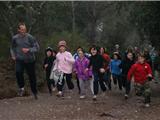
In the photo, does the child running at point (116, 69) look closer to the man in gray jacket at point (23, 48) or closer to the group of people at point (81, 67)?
the group of people at point (81, 67)

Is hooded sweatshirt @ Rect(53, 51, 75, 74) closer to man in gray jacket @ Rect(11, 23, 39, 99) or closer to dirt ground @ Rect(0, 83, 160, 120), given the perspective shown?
dirt ground @ Rect(0, 83, 160, 120)

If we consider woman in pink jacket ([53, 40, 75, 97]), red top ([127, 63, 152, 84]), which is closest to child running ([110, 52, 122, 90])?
woman in pink jacket ([53, 40, 75, 97])

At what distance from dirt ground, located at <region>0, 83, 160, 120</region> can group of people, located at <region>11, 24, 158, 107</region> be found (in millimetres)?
408

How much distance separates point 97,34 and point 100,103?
153 ft

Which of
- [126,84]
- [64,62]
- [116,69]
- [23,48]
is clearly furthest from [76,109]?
[116,69]

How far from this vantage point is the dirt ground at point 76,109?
12156 millimetres

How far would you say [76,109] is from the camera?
1307cm

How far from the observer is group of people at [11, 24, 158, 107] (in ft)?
43.7

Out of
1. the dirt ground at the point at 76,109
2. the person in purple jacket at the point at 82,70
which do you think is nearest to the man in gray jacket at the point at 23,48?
the dirt ground at the point at 76,109

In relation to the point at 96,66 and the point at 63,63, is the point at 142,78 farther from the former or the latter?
the point at 63,63

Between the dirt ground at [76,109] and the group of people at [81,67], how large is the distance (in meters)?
0.41

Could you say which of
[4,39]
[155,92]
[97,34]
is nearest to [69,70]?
[155,92]

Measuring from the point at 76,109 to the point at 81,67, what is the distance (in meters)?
2.62

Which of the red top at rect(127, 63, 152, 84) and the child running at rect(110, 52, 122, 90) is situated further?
the child running at rect(110, 52, 122, 90)
